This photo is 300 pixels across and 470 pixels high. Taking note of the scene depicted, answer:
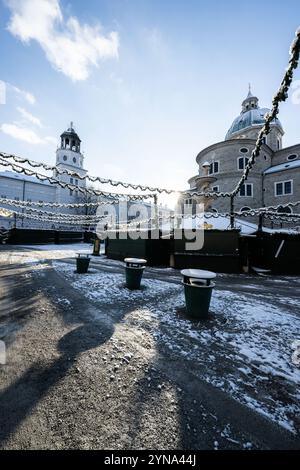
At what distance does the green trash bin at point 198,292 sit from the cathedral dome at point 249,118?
43.0m

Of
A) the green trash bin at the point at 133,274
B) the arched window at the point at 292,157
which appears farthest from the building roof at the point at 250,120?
the green trash bin at the point at 133,274

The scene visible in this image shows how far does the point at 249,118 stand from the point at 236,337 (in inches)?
1851

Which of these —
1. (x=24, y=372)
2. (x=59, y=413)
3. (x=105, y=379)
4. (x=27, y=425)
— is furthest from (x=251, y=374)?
(x=24, y=372)

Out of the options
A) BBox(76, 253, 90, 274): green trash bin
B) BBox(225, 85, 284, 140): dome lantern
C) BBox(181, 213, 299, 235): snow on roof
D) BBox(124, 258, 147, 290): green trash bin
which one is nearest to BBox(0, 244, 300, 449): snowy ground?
BBox(124, 258, 147, 290): green trash bin

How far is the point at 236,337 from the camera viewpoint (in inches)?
161

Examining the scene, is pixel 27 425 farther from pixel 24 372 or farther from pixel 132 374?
pixel 132 374

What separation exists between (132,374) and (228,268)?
9845mm

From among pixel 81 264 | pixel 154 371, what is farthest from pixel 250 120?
pixel 154 371

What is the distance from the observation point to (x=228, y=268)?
1155cm

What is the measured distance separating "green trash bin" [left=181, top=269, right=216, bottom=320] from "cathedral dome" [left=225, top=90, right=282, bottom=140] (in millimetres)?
42970

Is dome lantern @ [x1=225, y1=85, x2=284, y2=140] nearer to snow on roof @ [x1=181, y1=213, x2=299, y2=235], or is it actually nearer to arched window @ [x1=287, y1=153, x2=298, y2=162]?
arched window @ [x1=287, y1=153, x2=298, y2=162]

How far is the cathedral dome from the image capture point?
38.8 metres
